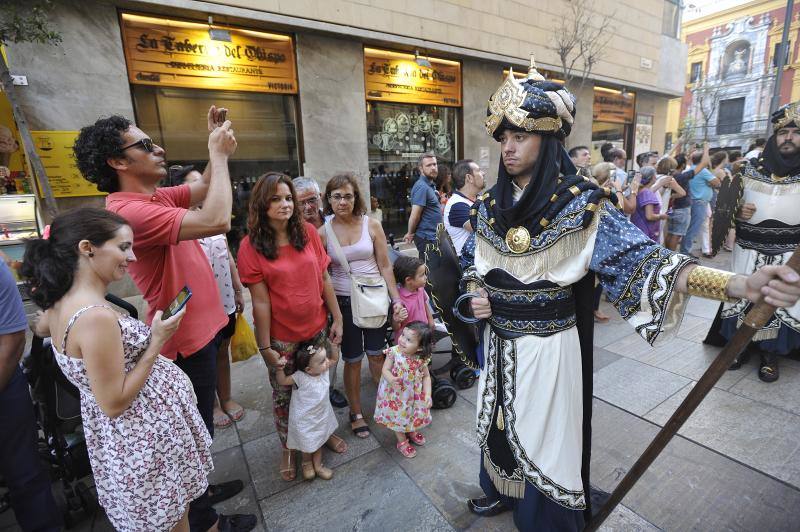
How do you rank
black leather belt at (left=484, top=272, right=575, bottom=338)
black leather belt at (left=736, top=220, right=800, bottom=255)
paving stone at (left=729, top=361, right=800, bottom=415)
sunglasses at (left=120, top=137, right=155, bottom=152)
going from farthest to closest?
1. black leather belt at (left=736, top=220, right=800, bottom=255)
2. paving stone at (left=729, top=361, right=800, bottom=415)
3. sunglasses at (left=120, top=137, right=155, bottom=152)
4. black leather belt at (left=484, top=272, right=575, bottom=338)

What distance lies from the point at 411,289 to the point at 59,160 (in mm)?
5831

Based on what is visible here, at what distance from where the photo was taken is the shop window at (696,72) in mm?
39719

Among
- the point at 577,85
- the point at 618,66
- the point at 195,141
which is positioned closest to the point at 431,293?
the point at 195,141

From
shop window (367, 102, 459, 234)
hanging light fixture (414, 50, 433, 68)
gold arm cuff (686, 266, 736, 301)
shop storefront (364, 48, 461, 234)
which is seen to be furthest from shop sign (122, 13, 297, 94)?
gold arm cuff (686, 266, 736, 301)

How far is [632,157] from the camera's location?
589 inches

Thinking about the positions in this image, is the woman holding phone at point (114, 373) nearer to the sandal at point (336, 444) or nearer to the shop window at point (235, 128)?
the sandal at point (336, 444)

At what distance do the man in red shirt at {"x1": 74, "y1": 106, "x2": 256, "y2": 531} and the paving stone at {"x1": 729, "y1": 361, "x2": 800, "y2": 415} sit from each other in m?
4.11

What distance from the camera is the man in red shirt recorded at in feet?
6.10

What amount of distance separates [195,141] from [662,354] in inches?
310

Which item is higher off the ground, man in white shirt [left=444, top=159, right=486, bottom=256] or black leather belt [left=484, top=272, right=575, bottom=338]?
man in white shirt [left=444, top=159, right=486, bottom=256]

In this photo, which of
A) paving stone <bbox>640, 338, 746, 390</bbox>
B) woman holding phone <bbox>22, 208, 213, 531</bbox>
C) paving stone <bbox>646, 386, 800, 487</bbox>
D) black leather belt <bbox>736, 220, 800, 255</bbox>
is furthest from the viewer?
paving stone <bbox>640, 338, 746, 390</bbox>

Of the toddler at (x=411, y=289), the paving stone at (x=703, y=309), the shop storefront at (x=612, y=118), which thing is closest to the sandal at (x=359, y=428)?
the toddler at (x=411, y=289)

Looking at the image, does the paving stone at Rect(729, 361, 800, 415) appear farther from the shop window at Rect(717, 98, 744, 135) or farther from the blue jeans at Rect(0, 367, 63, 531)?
the shop window at Rect(717, 98, 744, 135)

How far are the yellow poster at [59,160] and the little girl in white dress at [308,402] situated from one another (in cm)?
543
